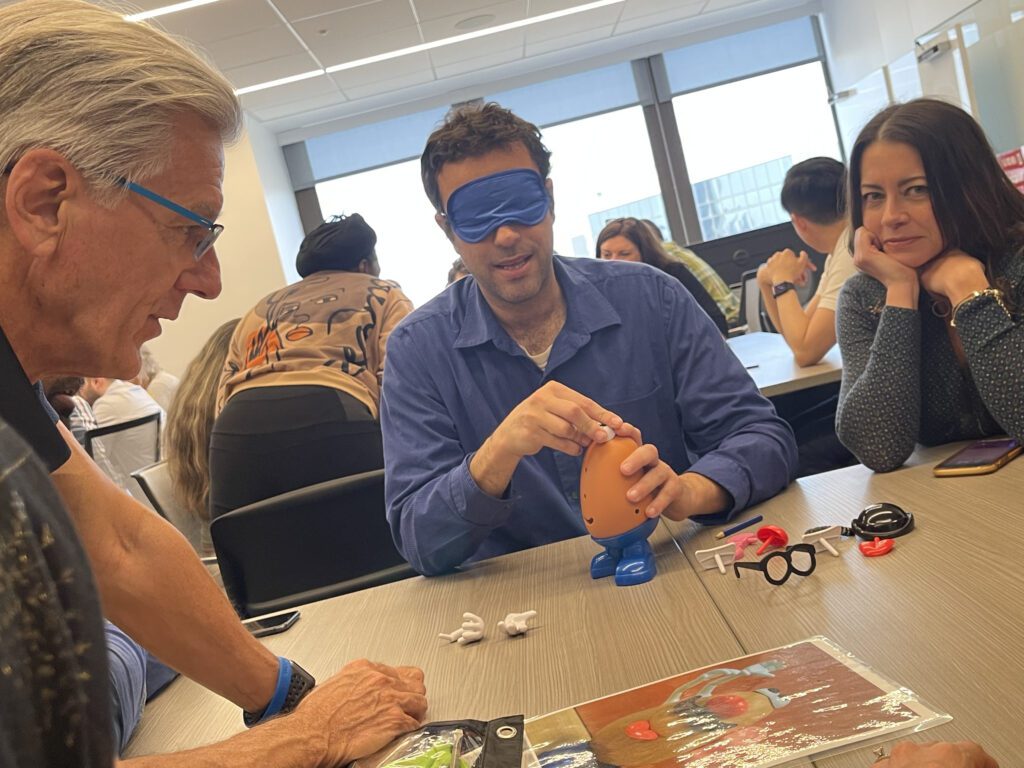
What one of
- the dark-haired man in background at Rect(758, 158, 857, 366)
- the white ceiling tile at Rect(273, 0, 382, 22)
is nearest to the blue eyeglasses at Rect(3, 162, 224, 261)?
the dark-haired man in background at Rect(758, 158, 857, 366)

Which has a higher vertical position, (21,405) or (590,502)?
(21,405)

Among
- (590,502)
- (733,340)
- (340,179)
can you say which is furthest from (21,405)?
(340,179)

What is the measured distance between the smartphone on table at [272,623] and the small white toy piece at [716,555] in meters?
0.68

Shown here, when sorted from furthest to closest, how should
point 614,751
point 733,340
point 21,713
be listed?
point 733,340 → point 614,751 → point 21,713

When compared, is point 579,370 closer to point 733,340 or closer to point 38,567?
point 38,567

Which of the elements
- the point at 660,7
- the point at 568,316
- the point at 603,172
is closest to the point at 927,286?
the point at 568,316

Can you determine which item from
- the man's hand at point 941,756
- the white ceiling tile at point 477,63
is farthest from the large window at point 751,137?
the man's hand at point 941,756

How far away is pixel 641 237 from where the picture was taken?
17.5 ft

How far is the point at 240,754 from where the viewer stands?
99 centimetres

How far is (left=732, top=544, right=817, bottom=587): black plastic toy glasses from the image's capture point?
128cm

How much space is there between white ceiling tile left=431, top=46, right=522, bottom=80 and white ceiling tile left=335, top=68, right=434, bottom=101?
0.12 metres

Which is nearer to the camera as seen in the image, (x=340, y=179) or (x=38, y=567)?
(x=38, y=567)

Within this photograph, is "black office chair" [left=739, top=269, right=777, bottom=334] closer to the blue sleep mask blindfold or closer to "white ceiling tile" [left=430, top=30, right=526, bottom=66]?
"white ceiling tile" [left=430, top=30, right=526, bottom=66]

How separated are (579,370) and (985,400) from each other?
75 centimetres
